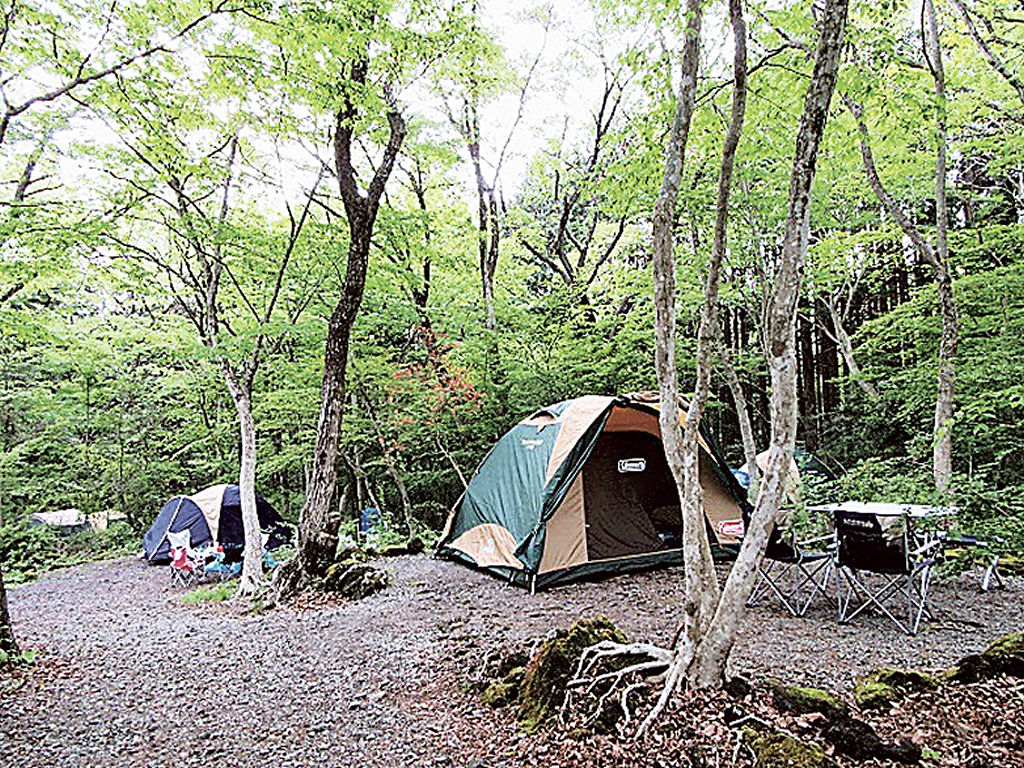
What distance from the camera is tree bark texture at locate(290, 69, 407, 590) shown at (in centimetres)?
641

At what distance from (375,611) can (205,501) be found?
4358mm

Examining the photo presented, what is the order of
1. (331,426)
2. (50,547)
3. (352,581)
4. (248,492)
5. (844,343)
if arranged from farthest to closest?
(844,343) → (50,547) → (248,492) → (331,426) → (352,581)

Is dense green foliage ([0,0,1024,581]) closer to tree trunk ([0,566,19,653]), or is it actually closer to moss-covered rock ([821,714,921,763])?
tree trunk ([0,566,19,653])

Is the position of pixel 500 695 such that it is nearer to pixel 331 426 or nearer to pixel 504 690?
pixel 504 690

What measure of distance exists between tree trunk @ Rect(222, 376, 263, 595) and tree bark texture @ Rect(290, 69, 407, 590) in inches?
26.6

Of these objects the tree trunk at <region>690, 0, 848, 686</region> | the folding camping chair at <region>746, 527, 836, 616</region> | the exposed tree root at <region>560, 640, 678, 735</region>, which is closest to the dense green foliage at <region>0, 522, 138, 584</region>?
the exposed tree root at <region>560, 640, 678, 735</region>

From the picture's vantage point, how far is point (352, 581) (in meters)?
6.14

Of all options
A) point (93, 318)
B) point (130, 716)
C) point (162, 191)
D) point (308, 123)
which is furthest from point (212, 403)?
point (130, 716)

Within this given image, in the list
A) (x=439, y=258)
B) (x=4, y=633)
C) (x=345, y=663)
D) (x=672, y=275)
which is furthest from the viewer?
(x=439, y=258)

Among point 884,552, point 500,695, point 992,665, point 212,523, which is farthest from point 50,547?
point 992,665

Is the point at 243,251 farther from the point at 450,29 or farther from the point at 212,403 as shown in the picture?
the point at 212,403

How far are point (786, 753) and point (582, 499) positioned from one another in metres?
3.68

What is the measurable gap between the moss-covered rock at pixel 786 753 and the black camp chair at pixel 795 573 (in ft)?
5.22

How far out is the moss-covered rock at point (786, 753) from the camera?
2.29 metres
